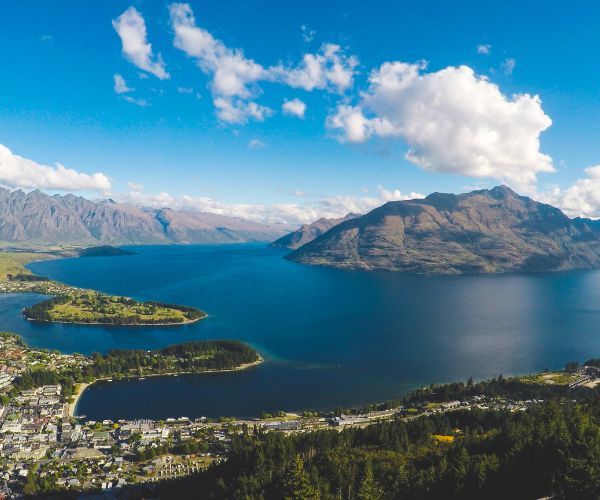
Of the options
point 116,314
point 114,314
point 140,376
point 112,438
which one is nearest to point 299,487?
point 112,438

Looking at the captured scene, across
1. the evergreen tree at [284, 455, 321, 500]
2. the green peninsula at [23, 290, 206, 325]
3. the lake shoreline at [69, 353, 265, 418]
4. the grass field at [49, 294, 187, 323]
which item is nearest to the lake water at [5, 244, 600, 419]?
the lake shoreline at [69, 353, 265, 418]

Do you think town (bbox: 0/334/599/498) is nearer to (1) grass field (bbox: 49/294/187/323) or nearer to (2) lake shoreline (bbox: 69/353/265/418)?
(2) lake shoreline (bbox: 69/353/265/418)

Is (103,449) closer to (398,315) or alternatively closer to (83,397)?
(83,397)

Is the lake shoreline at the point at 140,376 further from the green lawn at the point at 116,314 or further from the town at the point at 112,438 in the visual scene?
the green lawn at the point at 116,314

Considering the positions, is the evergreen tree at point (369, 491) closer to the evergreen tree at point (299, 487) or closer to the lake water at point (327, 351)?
the evergreen tree at point (299, 487)

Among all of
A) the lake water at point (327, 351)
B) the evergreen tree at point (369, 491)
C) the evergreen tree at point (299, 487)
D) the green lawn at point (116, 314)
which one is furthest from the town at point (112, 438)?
the green lawn at point (116, 314)

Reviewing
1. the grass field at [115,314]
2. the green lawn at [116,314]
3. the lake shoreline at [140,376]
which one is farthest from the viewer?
the grass field at [115,314]

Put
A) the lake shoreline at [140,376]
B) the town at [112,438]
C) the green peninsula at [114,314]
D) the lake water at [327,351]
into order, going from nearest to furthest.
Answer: the town at [112,438] → the lake shoreline at [140,376] → the lake water at [327,351] → the green peninsula at [114,314]

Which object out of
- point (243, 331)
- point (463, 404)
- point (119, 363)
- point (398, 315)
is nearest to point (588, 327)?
point (398, 315)

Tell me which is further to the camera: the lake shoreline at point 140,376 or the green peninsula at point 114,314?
the green peninsula at point 114,314

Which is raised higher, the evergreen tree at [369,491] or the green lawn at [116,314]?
the evergreen tree at [369,491]

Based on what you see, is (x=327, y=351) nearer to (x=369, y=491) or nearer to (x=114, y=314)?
(x=369, y=491)
